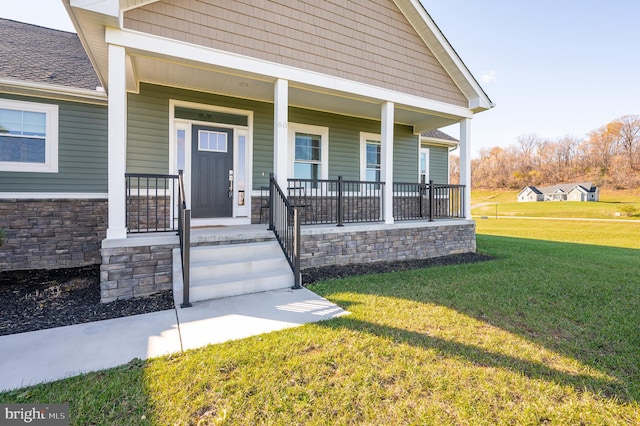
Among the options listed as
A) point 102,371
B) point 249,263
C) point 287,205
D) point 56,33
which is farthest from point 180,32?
point 56,33

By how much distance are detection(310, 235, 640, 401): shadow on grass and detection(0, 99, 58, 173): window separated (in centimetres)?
604

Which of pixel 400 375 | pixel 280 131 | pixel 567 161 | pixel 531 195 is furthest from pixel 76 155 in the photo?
pixel 567 161

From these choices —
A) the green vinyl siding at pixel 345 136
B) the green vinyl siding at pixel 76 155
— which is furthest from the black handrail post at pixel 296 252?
the green vinyl siding at pixel 76 155

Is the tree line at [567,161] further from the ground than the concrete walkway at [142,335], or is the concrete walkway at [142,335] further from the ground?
the tree line at [567,161]

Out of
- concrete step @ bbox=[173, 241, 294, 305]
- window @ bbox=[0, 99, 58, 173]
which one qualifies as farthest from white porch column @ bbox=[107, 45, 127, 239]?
window @ bbox=[0, 99, 58, 173]

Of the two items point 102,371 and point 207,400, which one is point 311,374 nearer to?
point 207,400

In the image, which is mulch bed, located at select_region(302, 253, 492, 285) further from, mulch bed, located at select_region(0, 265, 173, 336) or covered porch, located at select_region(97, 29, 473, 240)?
mulch bed, located at select_region(0, 265, 173, 336)

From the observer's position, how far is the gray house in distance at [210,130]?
4180mm

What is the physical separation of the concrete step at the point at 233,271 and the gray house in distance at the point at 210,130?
0.8 inches

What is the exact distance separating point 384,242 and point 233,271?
334 cm

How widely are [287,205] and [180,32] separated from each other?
3.05 metres

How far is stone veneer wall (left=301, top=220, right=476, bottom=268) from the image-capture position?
5.63m

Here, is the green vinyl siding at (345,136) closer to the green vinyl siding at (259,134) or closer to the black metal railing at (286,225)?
the green vinyl siding at (259,134)

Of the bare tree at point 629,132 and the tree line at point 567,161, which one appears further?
the bare tree at point 629,132
